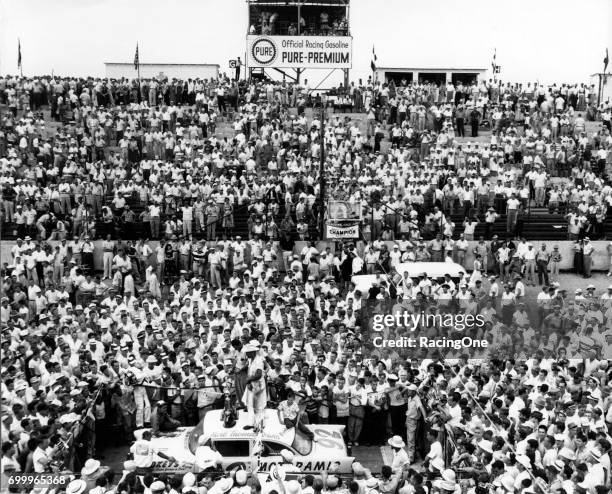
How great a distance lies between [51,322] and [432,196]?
1296 centimetres

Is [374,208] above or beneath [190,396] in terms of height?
above

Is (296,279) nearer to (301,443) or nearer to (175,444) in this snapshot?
(175,444)

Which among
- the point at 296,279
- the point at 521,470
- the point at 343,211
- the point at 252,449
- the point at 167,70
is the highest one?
the point at 167,70

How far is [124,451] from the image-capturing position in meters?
15.2

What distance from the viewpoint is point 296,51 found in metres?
38.9

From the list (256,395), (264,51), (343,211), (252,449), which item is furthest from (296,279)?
(264,51)

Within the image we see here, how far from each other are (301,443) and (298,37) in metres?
28.3

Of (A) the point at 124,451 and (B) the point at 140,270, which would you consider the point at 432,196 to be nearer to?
(B) the point at 140,270

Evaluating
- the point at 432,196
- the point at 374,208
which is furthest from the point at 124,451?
the point at 432,196

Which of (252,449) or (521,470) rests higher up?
(521,470)

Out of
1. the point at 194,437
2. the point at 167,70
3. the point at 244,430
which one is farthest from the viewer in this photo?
the point at 167,70

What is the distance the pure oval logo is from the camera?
128 feet

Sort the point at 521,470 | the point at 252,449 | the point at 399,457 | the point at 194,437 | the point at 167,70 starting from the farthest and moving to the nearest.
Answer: the point at 167,70
the point at 194,437
the point at 252,449
the point at 399,457
the point at 521,470

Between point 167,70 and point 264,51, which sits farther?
point 167,70
